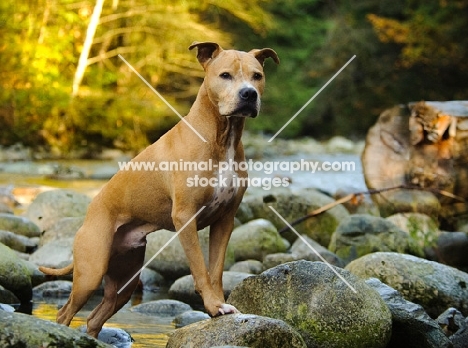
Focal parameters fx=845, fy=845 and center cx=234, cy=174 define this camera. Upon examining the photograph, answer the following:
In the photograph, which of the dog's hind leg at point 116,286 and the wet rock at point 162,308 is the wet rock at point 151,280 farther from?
the dog's hind leg at point 116,286

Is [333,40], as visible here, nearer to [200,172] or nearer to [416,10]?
Result: [416,10]

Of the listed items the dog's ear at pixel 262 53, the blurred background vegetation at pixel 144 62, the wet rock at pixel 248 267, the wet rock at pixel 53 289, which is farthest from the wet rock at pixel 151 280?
the blurred background vegetation at pixel 144 62

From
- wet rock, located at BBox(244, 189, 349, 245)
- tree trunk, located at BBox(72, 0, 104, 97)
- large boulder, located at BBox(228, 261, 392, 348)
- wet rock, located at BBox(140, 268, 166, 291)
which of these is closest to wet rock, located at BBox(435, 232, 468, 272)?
wet rock, located at BBox(244, 189, 349, 245)

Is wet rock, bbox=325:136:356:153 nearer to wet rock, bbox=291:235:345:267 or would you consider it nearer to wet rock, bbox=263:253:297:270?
wet rock, bbox=291:235:345:267

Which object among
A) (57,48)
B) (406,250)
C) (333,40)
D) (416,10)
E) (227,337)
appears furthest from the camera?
(333,40)

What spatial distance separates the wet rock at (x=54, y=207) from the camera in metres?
10.8

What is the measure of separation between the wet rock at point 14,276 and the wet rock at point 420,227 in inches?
182

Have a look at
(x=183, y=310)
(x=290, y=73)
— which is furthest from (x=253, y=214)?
(x=290, y=73)

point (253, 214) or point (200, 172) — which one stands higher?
point (200, 172)

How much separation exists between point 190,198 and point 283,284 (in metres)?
1.05

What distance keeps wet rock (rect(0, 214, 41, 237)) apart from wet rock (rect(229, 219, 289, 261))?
2.47m

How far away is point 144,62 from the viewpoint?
25578 mm

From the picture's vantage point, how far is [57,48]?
22.7 m

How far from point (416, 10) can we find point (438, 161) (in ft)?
57.7
